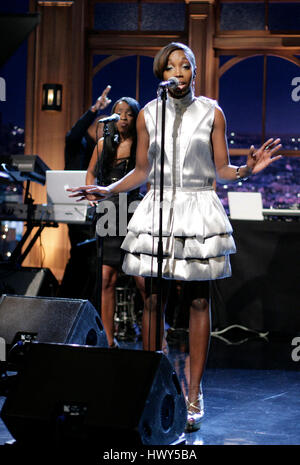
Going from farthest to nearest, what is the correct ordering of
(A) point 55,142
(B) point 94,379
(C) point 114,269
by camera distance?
1. (A) point 55,142
2. (C) point 114,269
3. (B) point 94,379

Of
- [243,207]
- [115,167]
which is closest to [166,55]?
[115,167]

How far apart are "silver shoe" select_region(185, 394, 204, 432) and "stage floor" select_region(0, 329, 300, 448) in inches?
1.3

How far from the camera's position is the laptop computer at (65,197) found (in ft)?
14.1

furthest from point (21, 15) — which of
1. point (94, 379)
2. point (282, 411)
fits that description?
point (282, 411)

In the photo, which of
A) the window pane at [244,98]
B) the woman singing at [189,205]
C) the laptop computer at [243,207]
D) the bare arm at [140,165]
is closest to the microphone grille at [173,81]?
the woman singing at [189,205]

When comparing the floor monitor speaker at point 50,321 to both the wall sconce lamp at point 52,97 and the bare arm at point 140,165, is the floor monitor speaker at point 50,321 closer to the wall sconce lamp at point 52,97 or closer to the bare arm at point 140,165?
the bare arm at point 140,165

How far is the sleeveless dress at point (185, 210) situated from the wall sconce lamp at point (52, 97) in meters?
3.61

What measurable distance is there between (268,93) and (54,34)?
2.27m

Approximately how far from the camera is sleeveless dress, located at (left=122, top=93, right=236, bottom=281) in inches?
100

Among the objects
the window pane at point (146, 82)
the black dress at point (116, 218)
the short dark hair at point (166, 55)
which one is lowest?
the black dress at point (116, 218)

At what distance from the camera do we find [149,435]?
6.02 feet

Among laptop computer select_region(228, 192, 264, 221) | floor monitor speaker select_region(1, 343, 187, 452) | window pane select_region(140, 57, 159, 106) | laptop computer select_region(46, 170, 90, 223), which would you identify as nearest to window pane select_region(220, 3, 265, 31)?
window pane select_region(140, 57, 159, 106)
